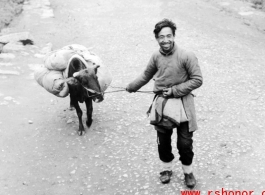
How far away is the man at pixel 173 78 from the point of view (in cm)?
440

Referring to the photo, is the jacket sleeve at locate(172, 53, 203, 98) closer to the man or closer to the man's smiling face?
the man

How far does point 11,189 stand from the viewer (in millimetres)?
5570

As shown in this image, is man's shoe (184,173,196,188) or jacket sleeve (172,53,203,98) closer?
jacket sleeve (172,53,203,98)

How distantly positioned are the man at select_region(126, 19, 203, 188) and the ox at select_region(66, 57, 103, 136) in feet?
5.43

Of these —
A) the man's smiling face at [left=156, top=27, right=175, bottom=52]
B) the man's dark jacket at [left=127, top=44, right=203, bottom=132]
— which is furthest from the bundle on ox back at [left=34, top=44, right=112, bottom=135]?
the man's smiling face at [left=156, top=27, right=175, bottom=52]

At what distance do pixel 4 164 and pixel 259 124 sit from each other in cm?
470

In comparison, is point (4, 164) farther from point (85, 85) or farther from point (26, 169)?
point (85, 85)

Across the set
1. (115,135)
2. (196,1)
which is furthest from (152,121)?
(196,1)

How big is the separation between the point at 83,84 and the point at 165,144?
2.21 m

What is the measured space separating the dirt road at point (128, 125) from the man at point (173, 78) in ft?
2.82

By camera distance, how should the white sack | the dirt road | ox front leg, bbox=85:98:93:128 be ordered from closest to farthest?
the dirt road < the white sack < ox front leg, bbox=85:98:93:128

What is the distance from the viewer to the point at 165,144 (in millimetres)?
4941

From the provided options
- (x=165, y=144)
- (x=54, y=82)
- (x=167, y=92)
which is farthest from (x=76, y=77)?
(x=167, y=92)

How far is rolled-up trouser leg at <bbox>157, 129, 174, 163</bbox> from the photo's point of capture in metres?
4.87
